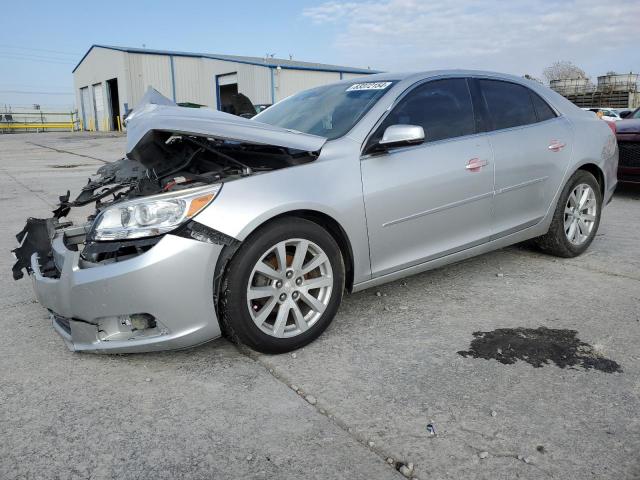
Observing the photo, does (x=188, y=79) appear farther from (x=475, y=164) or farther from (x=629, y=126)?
(x=475, y=164)

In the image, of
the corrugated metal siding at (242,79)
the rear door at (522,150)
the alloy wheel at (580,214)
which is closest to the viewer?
the rear door at (522,150)

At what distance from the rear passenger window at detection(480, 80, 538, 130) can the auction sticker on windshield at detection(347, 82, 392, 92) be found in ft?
2.77

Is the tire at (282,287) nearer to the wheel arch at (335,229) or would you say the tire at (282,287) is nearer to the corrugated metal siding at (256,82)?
the wheel arch at (335,229)

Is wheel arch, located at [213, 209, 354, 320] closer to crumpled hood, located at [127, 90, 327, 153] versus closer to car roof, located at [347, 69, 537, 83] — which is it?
crumpled hood, located at [127, 90, 327, 153]

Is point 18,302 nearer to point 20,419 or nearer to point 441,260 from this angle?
point 20,419

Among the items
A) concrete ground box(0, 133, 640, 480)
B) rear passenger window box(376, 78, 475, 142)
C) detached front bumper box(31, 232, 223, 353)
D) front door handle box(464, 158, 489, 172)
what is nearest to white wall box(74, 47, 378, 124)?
rear passenger window box(376, 78, 475, 142)

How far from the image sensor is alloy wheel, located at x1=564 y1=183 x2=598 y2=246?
4.60 meters

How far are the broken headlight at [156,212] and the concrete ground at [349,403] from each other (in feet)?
2.38

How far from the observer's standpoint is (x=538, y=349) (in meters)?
3.01

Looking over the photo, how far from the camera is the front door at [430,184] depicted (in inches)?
129

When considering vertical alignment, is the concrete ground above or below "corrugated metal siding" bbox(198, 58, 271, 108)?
below

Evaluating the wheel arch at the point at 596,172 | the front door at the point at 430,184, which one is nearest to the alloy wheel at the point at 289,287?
the front door at the point at 430,184

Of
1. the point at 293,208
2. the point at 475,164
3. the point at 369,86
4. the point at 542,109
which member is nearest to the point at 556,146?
the point at 542,109

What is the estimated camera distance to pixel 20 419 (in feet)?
7.82
